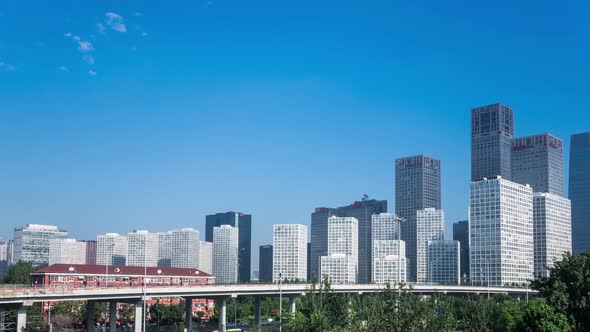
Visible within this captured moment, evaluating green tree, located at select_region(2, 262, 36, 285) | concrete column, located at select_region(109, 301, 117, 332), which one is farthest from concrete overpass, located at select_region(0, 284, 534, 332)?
green tree, located at select_region(2, 262, 36, 285)

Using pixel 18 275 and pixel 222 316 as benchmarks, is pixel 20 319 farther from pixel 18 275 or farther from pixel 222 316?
pixel 18 275

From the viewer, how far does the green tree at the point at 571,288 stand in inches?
→ 2832

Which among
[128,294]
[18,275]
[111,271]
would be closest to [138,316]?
[128,294]

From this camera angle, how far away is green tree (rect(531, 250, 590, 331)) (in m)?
71.9

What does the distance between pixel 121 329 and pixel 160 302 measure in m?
20.6

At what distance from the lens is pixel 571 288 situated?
76688 mm

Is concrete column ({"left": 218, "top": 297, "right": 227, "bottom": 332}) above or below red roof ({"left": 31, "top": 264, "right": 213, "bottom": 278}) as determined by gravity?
below

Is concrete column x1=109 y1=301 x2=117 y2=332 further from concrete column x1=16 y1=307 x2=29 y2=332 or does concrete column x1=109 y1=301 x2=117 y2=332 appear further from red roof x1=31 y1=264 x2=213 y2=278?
red roof x1=31 y1=264 x2=213 y2=278

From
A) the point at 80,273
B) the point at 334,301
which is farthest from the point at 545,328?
the point at 80,273

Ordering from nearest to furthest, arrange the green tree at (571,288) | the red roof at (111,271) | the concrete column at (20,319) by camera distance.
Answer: the green tree at (571,288) → the concrete column at (20,319) → the red roof at (111,271)

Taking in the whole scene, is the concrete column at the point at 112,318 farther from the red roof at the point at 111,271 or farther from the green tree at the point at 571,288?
the green tree at the point at 571,288

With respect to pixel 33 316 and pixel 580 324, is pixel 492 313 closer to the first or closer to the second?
pixel 580 324

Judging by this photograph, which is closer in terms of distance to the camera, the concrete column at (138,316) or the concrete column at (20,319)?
the concrete column at (20,319)

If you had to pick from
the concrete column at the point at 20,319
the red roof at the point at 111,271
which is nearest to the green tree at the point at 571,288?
the concrete column at the point at 20,319
